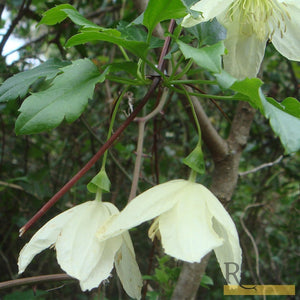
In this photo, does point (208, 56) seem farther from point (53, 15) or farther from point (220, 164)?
point (220, 164)

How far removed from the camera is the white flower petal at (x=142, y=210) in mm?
530

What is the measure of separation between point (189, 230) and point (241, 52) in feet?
1.10

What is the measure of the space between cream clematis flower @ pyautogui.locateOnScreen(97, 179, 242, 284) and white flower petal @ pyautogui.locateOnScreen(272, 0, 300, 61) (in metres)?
0.31

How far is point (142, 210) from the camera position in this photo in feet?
1.77

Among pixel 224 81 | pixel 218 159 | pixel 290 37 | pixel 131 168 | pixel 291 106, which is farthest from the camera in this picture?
pixel 131 168

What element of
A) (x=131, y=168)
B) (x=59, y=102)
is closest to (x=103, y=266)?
(x=59, y=102)

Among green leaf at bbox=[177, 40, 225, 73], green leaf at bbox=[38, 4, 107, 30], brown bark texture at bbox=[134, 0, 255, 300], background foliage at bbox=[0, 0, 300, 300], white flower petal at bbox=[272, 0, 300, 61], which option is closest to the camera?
green leaf at bbox=[177, 40, 225, 73]

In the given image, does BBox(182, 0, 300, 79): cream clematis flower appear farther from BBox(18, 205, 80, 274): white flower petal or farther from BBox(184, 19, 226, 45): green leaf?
BBox(18, 205, 80, 274): white flower petal

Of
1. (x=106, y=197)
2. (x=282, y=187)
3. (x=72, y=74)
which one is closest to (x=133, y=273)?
(x=72, y=74)

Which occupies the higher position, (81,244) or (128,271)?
(81,244)

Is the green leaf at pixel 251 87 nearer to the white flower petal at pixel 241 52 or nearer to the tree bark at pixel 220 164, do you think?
the white flower petal at pixel 241 52

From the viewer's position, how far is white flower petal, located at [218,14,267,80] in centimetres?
66

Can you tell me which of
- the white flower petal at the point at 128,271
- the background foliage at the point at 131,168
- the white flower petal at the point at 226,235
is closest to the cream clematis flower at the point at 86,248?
the white flower petal at the point at 128,271

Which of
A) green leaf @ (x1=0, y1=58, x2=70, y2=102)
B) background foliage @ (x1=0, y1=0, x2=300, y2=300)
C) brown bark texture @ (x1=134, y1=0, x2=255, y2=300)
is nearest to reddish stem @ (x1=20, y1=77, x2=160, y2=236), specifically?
green leaf @ (x1=0, y1=58, x2=70, y2=102)
